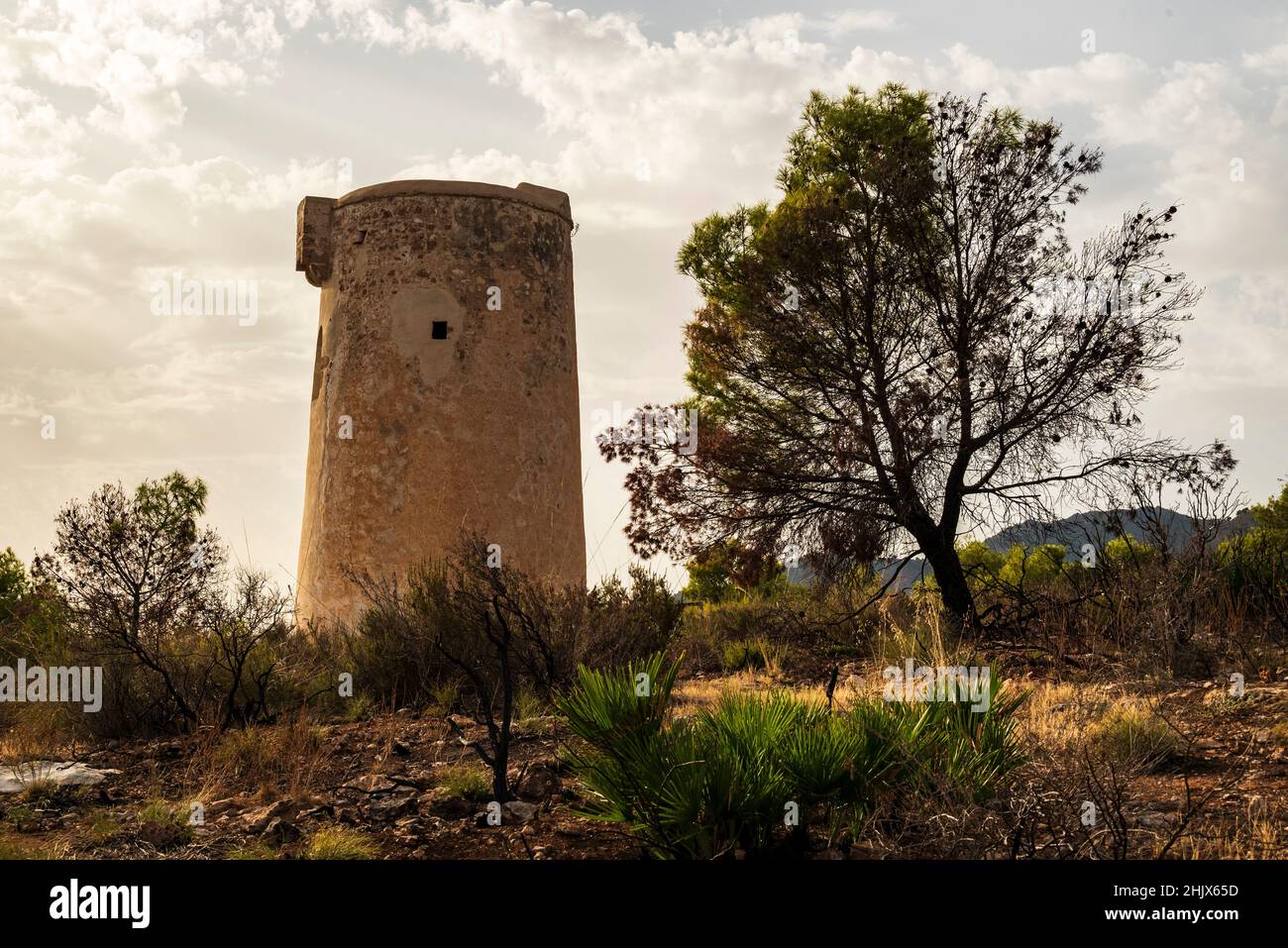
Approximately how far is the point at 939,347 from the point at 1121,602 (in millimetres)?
3899

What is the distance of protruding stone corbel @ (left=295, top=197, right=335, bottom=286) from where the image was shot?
40.9ft

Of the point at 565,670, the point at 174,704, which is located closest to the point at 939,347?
the point at 565,670

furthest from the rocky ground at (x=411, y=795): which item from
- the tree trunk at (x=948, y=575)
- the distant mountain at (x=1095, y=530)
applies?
the tree trunk at (x=948, y=575)

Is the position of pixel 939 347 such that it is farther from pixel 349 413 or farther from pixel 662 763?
pixel 662 763

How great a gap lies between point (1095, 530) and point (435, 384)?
672cm

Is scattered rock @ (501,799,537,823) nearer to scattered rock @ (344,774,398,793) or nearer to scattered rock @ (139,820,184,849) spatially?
scattered rock @ (344,774,398,793)

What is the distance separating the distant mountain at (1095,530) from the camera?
10.6 metres

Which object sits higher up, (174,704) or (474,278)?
(474,278)

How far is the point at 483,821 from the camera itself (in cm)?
536

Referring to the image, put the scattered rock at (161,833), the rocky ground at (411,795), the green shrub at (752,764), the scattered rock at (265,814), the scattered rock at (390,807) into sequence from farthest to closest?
the scattered rock at (390,807)
the scattered rock at (265,814)
the scattered rock at (161,833)
the rocky ground at (411,795)
the green shrub at (752,764)

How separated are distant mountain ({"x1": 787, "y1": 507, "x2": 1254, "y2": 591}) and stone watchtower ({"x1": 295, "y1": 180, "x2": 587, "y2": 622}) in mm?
3183

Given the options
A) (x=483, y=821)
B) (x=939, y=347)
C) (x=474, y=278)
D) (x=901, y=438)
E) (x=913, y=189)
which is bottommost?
(x=483, y=821)

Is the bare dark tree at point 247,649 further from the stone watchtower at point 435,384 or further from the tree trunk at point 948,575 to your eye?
the tree trunk at point 948,575

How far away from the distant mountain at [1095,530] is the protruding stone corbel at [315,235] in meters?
6.13
